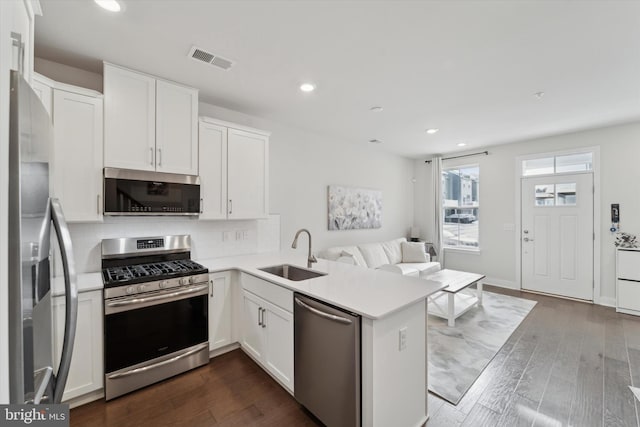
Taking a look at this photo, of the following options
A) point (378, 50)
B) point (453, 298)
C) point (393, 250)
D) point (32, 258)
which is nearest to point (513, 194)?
point (393, 250)

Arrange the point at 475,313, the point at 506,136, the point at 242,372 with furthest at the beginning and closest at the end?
the point at 506,136 < the point at 475,313 < the point at 242,372

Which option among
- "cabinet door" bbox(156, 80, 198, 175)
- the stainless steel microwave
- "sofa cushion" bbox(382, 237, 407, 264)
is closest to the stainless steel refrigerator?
the stainless steel microwave

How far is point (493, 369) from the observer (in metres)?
2.54

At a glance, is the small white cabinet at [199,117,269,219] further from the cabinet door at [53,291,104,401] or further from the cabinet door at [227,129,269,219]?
the cabinet door at [53,291,104,401]

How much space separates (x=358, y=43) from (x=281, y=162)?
7.05ft

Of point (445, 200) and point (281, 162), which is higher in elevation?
point (281, 162)

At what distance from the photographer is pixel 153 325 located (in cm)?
225

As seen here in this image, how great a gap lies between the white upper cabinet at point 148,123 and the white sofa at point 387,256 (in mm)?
2437

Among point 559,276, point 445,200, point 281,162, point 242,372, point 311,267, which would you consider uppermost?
point 281,162

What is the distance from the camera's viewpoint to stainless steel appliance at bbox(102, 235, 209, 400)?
6.87 ft

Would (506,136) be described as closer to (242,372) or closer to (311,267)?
(311,267)

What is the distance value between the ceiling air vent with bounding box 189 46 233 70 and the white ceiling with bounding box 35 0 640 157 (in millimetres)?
58

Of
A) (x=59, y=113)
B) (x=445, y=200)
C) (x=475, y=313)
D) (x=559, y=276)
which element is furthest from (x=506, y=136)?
(x=59, y=113)

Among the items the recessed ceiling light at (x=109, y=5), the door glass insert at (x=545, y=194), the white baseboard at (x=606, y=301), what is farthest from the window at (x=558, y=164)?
the recessed ceiling light at (x=109, y=5)
